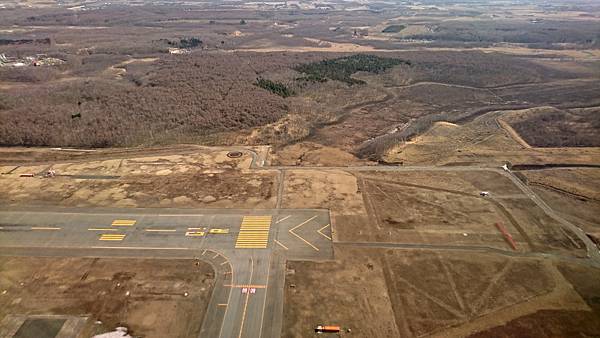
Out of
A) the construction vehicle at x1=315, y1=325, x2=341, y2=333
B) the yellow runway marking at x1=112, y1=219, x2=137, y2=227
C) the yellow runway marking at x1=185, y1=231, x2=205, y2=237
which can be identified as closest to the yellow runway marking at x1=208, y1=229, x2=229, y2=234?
the yellow runway marking at x1=185, y1=231, x2=205, y2=237

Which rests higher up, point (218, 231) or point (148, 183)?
point (148, 183)

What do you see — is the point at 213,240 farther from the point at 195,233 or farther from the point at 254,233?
the point at 254,233

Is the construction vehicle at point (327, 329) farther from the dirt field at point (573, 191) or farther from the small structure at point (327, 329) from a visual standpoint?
the dirt field at point (573, 191)

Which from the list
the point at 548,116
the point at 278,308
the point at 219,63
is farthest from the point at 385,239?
the point at 219,63

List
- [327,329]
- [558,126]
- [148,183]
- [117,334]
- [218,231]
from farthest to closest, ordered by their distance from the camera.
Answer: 1. [558,126]
2. [148,183]
3. [218,231]
4. [327,329]
5. [117,334]

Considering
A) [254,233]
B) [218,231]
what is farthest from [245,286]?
[218,231]

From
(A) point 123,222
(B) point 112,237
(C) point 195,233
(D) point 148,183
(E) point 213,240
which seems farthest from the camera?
(D) point 148,183
